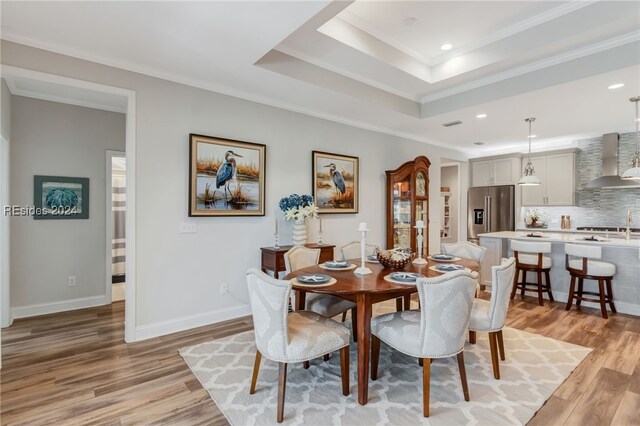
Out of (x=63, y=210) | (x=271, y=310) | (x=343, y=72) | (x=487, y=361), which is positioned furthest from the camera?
(x=63, y=210)

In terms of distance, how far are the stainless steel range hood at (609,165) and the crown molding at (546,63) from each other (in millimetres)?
3523

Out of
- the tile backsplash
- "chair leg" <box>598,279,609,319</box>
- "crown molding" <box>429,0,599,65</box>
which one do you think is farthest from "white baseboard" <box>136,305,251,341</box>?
the tile backsplash

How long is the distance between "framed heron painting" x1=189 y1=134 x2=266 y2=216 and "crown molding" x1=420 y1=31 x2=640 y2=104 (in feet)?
8.43

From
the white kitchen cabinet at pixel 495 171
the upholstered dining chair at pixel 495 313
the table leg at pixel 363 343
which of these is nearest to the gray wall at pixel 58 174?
the table leg at pixel 363 343

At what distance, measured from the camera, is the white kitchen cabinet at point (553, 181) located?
6178mm

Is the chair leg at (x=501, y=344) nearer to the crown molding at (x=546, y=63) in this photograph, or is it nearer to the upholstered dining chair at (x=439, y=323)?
the upholstered dining chair at (x=439, y=323)

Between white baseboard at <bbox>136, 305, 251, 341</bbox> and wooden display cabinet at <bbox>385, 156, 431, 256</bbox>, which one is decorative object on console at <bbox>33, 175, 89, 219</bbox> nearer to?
white baseboard at <bbox>136, 305, 251, 341</bbox>

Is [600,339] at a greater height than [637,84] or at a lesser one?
lesser

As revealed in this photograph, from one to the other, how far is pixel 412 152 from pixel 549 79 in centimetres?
268

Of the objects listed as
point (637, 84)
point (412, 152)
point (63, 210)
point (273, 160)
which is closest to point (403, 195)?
point (412, 152)

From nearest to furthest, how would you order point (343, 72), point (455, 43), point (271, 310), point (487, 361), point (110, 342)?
point (271, 310) < point (487, 361) < point (110, 342) < point (455, 43) < point (343, 72)

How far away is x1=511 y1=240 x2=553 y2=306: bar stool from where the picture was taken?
4313 mm

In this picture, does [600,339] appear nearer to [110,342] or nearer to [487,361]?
[487,361]

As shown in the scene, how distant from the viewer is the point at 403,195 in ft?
17.8
